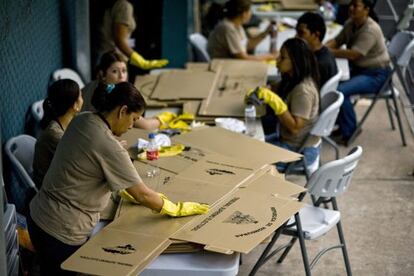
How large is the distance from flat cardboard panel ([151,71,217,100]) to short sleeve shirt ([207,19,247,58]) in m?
0.75

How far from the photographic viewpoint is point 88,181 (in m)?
4.13

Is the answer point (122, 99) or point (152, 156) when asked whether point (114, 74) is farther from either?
point (122, 99)

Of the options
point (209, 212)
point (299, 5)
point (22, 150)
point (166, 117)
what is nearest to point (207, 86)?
point (166, 117)

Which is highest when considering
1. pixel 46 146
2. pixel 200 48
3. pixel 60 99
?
pixel 60 99

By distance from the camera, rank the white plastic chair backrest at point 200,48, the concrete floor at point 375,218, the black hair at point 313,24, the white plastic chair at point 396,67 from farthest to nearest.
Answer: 1. the white plastic chair backrest at point 200,48
2. the white plastic chair at point 396,67
3. the black hair at point 313,24
4. the concrete floor at point 375,218

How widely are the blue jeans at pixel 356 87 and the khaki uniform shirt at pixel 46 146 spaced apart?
11.6 feet

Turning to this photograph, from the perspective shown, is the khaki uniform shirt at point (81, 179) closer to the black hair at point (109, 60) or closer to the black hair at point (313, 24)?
the black hair at point (109, 60)

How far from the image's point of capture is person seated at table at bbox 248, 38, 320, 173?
19.4 ft

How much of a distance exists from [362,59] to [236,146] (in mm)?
2986

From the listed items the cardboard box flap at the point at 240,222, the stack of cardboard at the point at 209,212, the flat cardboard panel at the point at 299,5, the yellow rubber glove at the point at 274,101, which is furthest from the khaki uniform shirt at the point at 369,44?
the cardboard box flap at the point at 240,222

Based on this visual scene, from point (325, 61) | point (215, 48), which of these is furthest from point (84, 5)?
point (325, 61)

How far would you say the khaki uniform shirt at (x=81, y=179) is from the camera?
4.05 metres

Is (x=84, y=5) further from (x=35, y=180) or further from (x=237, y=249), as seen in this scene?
(x=237, y=249)

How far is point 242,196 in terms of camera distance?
4504 mm
